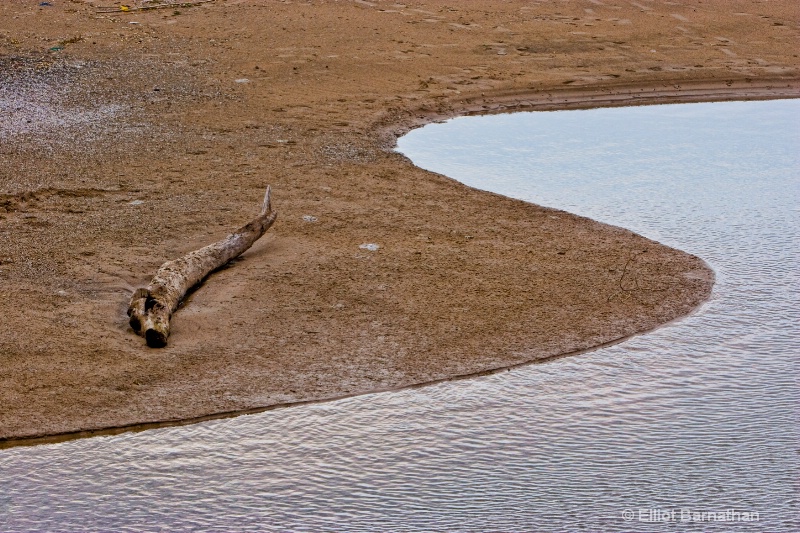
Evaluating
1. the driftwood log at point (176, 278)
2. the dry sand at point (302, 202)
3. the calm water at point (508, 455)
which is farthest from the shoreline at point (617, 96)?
the calm water at point (508, 455)

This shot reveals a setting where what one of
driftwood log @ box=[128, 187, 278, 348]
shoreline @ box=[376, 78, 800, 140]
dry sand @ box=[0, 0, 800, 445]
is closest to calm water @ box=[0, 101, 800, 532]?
dry sand @ box=[0, 0, 800, 445]

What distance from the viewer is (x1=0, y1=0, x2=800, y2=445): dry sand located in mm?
5301

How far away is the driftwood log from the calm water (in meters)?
0.89

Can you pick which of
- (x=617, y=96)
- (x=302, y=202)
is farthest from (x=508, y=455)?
(x=617, y=96)

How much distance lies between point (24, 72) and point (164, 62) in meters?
1.53

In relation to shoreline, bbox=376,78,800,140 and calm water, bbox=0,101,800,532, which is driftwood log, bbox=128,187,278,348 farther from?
shoreline, bbox=376,78,800,140

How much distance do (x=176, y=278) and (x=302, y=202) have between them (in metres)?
2.05

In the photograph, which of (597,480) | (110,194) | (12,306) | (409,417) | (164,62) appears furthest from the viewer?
(164,62)

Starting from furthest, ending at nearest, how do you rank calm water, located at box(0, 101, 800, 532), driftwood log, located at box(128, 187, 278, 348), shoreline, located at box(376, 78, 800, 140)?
shoreline, located at box(376, 78, 800, 140)
driftwood log, located at box(128, 187, 278, 348)
calm water, located at box(0, 101, 800, 532)

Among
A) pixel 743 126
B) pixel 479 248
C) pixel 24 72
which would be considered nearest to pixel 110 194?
pixel 479 248

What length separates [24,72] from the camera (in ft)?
38.0

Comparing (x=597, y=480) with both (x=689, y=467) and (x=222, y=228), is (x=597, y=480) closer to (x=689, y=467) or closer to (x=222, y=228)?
(x=689, y=467)

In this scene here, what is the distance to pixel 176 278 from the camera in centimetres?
595

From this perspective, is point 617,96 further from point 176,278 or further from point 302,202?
point 176,278
